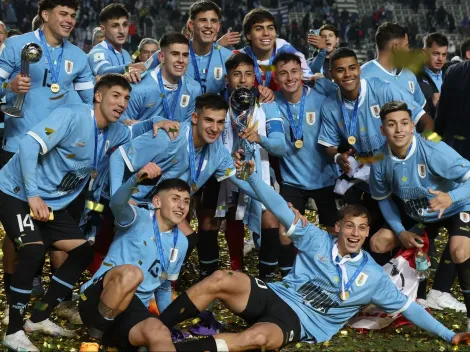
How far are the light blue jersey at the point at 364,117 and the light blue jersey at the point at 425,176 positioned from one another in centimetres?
47

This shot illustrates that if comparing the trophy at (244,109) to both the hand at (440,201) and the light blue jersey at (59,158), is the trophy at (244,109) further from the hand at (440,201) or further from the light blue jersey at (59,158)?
the hand at (440,201)

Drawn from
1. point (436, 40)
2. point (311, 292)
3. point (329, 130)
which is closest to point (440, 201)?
point (311, 292)

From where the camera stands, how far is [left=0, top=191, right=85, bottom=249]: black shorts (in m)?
5.09

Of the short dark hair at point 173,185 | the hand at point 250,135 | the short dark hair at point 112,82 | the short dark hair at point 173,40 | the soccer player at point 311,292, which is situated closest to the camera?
the soccer player at point 311,292

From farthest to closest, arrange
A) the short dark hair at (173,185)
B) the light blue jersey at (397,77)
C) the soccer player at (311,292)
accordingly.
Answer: the light blue jersey at (397,77)
the short dark hair at (173,185)
the soccer player at (311,292)

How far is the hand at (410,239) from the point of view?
18.8 feet

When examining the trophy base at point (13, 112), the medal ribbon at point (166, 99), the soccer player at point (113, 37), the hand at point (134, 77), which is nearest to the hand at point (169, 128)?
the medal ribbon at point (166, 99)

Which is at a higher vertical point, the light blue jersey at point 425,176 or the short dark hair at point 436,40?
the short dark hair at point 436,40

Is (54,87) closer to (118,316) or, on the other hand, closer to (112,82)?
(112,82)

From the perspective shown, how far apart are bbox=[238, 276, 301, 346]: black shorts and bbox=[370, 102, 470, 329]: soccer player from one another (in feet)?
3.91

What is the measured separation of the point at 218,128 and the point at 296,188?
3.70 feet

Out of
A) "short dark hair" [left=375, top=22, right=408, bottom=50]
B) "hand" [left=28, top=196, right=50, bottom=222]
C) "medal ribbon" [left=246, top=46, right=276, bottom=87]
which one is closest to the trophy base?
"hand" [left=28, top=196, right=50, bottom=222]

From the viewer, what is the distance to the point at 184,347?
4484 mm

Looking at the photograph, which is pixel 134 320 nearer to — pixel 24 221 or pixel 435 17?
pixel 24 221
